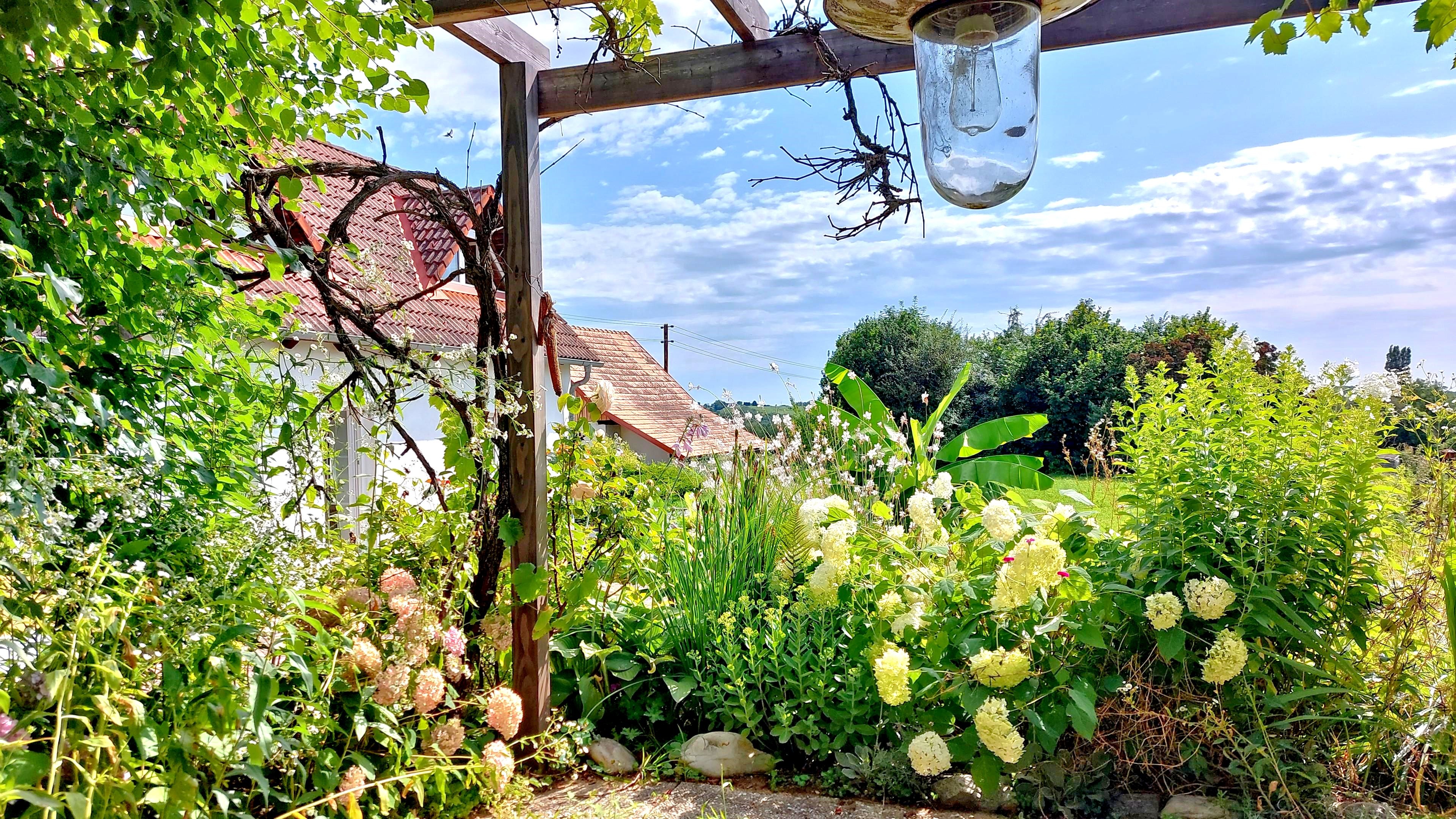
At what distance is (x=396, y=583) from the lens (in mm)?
2607

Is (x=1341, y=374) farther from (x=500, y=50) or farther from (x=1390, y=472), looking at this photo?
(x=500, y=50)

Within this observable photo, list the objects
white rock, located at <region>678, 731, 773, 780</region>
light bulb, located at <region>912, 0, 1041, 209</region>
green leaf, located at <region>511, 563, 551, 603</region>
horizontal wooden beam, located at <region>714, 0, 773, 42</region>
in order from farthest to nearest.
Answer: white rock, located at <region>678, 731, 773, 780</region>
green leaf, located at <region>511, 563, 551, 603</region>
horizontal wooden beam, located at <region>714, 0, 773, 42</region>
light bulb, located at <region>912, 0, 1041, 209</region>

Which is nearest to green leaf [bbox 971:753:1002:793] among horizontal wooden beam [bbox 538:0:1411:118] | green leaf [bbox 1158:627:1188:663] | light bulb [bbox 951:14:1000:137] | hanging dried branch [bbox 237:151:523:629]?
green leaf [bbox 1158:627:1188:663]

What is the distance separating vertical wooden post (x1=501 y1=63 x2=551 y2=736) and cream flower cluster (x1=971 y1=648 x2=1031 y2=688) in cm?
141

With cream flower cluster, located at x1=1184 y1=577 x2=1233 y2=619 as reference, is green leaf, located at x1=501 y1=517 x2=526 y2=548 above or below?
above

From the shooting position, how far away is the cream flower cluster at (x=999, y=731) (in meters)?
2.49

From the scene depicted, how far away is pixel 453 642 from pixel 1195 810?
2232 mm

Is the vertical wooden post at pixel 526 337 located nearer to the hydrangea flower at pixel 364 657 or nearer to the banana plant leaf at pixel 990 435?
the hydrangea flower at pixel 364 657

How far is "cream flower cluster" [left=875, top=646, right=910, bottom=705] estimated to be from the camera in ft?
8.41

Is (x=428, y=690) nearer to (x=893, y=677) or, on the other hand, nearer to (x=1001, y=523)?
(x=893, y=677)

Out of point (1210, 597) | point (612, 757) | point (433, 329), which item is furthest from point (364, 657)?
point (433, 329)

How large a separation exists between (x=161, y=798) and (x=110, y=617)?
36cm

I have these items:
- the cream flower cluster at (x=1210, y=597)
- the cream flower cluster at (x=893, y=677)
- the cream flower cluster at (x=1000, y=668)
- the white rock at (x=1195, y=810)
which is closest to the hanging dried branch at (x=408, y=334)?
the cream flower cluster at (x=893, y=677)

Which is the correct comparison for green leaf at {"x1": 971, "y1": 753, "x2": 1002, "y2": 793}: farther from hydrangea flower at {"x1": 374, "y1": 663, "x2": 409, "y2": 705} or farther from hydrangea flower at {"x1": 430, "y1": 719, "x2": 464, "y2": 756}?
hydrangea flower at {"x1": 374, "y1": 663, "x2": 409, "y2": 705}
